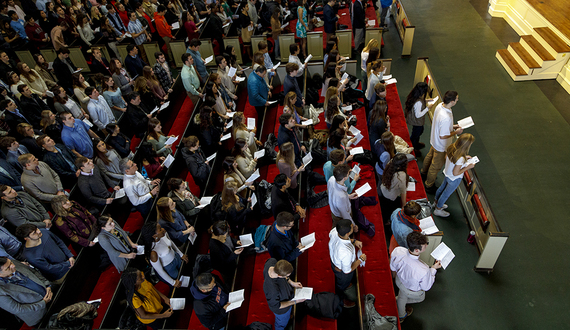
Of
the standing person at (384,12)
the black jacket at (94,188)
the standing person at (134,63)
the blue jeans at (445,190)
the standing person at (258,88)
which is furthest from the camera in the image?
the standing person at (384,12)

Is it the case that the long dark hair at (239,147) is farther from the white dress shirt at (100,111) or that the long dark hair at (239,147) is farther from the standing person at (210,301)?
the white dress shirt at (100,111)

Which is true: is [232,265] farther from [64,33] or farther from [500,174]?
[64,33]

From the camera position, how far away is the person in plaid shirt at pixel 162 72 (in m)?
7.90

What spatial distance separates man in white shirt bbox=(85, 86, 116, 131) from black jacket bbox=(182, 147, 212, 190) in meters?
2.47

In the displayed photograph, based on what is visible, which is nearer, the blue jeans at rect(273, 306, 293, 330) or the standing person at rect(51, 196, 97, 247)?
the blue jeans at rect(273, 306, 293, 330)

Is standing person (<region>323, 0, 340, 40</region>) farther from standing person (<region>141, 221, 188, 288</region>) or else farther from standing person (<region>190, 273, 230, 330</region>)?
standing person (<region>190, 273, 230, 330</region>)

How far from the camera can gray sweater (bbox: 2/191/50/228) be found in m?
4.73

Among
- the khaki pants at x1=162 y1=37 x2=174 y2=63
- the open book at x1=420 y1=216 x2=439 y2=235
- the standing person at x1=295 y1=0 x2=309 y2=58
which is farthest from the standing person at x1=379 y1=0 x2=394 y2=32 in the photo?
the open book at x1=420 y1=216 x2=439 y2=235

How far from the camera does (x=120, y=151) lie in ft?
20.2

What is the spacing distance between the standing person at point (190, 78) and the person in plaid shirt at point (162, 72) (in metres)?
0.69

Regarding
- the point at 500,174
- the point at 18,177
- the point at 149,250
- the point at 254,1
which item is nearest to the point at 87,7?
the point at 254,1

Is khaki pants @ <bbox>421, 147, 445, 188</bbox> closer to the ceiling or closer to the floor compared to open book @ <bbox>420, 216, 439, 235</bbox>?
closer to the floor

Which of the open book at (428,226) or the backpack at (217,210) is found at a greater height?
the backpack at (217,210)

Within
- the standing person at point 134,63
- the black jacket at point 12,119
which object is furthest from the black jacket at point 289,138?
the black jacket at point 12,119
